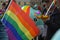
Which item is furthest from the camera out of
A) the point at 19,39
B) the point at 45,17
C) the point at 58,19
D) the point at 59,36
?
the point at 45,17

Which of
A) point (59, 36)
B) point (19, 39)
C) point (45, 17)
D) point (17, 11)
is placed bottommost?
point (45, 17)

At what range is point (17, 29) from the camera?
7.95ft

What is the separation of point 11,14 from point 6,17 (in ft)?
0.24

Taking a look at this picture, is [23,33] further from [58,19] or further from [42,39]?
[58,19]

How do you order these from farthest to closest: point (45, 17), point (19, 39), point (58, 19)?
point (45, 17) < point (19, 39) < point (58, 19)

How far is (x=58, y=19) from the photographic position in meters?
1.56

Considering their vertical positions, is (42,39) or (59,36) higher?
(59,36)

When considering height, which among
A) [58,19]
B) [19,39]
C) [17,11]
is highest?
[58,19]

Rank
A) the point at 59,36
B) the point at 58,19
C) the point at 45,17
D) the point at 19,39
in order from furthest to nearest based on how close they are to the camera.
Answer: the point at 45,17, the point at 19,39, the point at 58,19, the point at 59,36

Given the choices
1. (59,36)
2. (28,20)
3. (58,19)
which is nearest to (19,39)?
(28,20)

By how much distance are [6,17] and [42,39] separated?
827 mm

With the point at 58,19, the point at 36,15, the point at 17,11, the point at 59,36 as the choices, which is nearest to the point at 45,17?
the point at 36,15

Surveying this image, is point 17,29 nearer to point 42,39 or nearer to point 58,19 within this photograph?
point 42,39

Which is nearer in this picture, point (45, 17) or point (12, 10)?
point (12, 10)
